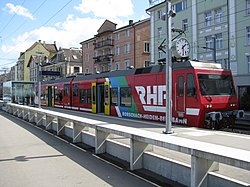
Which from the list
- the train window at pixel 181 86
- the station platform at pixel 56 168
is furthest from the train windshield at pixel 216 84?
the station platform at pixel 56 168

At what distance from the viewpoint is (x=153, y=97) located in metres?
16.2

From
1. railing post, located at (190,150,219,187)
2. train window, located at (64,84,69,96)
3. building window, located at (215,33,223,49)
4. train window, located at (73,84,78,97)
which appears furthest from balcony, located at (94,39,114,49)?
railing post, located at (190,150,219,187)

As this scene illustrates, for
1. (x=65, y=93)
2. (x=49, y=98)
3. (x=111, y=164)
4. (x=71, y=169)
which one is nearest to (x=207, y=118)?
(x=111, y=164)

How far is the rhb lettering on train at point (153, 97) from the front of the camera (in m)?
15.5

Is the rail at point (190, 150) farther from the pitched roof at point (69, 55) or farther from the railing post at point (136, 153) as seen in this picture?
the pitched roof at point (69, 55)

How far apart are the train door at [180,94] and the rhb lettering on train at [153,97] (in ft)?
3.75

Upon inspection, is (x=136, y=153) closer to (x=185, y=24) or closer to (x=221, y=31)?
(x=221, y=31)

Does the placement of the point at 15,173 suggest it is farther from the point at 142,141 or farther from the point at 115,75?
the point at 115,75

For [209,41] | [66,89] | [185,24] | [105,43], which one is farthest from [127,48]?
[66,89]

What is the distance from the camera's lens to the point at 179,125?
14.2 metres

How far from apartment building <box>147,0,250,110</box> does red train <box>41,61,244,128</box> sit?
515 inches

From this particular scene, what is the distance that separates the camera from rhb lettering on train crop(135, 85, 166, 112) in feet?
50.7

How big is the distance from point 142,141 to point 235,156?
7.99 ft

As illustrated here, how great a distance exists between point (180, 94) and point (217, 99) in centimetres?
159
